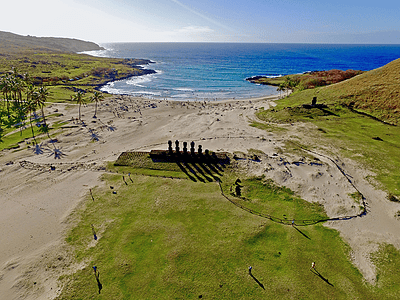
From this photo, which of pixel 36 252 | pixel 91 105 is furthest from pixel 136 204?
pixel 91 105

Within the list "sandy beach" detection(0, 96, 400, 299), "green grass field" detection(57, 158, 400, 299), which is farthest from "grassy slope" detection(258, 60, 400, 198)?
"green grass field" detection(57, 158, 400, 299)

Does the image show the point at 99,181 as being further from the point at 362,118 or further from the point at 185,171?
the point at 362,118

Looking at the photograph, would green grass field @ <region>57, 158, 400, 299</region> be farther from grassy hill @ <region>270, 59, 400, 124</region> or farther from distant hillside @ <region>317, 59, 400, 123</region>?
distant hillside @ <region>317, 59, 400, 123</region>

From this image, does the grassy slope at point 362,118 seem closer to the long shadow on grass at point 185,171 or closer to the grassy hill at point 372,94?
the grassy hill at point 372,94

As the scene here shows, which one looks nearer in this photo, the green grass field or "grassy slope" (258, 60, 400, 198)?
the green grass field

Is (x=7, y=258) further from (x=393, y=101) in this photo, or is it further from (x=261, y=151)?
(x=393, y=101)

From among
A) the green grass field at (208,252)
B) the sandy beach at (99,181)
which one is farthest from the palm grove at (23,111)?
the green grass field at (208,252)
